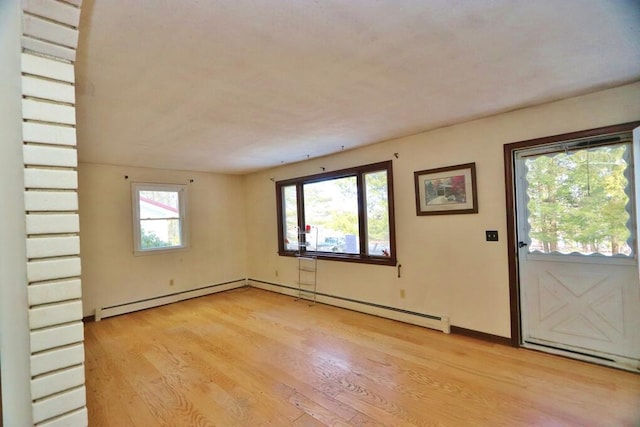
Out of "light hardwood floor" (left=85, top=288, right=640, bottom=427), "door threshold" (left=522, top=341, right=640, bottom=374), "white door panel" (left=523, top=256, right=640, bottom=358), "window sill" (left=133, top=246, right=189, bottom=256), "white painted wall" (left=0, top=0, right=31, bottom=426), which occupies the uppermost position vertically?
"white painted wall" (left=0, top=0, right=31, bottom=426)

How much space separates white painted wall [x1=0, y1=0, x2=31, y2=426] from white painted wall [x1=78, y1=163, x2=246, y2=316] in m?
3.86

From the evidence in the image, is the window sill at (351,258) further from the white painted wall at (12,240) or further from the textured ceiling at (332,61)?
the white painted wall at (12,240)

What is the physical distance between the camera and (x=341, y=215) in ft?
15.3

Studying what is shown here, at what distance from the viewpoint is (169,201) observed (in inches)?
208

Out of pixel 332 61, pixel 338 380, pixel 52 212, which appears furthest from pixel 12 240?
pixel 338 380

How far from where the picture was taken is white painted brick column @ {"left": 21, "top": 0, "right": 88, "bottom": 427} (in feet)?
3.54

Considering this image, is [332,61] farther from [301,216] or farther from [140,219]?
[140,219]

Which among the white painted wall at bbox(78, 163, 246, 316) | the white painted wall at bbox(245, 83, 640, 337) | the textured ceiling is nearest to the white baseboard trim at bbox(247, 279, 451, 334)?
the white painted wall at bbox(245, 83, 640, 337)

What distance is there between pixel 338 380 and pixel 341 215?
2.51m

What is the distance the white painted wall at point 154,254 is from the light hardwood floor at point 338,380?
39.5 inches

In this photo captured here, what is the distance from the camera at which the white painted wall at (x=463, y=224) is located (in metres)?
2.74

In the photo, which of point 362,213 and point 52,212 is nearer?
point 52,212

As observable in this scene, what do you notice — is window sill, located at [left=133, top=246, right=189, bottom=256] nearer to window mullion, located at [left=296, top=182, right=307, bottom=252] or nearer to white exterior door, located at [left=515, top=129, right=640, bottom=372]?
window mullion, located at [left=296, top=182, right=307, bottom=252]

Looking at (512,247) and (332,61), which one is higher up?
(332,61)
